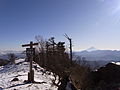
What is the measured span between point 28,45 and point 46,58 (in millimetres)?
26489

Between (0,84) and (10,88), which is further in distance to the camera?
(0,84)

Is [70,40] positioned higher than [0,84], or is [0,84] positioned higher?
[70,40]

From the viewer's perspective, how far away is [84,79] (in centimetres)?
1214

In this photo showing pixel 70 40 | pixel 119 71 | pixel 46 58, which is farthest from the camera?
pixel 46 58

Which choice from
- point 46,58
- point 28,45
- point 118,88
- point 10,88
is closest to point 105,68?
point 118,88

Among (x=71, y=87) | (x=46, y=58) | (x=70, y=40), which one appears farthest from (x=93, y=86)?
(x=46, y=58)

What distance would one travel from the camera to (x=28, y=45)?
2155 cm

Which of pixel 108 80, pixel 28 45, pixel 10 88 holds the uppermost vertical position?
pixel 28 45

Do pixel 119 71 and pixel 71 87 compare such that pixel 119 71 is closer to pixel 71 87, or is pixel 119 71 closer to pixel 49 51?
pixel 71 87

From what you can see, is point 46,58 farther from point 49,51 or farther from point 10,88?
point 10,88

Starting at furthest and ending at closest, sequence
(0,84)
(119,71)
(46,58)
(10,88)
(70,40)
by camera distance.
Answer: (46,58) < (70,40) < (0,84) < (10,88) < (119,71)

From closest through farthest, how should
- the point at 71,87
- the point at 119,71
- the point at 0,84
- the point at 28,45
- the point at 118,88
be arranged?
1. the point at 118,88
2. the point at 119,71
3. the point at 71,87
4. the point at 0,84
5. the point at 28,45

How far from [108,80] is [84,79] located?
4.70 ft

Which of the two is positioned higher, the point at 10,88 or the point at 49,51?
the point at 49,51
